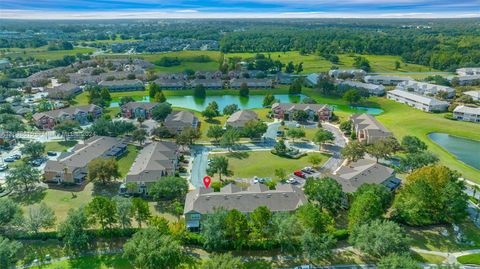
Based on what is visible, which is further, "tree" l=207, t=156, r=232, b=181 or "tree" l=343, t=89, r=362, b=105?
"tree" l=343, t=89, r=362, b=105

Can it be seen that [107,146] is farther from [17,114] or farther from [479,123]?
[479,123]

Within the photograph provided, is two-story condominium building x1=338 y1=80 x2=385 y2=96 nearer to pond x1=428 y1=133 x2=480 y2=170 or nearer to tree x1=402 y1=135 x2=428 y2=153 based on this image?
pond x1=428 y1=133 x2=480 y2=170

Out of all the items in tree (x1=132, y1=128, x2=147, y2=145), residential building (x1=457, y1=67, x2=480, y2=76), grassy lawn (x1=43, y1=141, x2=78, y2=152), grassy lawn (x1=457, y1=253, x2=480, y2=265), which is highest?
residential building (x1=457, y1=67, x2=480, y2=76)

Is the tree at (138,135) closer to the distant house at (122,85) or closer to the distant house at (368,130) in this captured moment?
the distant house at (368,130)

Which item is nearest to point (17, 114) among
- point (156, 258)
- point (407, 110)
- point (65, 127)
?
point (65, 127)

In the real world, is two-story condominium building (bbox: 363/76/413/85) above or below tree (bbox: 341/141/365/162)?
above

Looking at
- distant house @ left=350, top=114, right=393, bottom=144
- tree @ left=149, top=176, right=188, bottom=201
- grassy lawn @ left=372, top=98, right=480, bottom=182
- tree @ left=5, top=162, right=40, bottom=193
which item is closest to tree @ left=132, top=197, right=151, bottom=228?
tree @ left=149, top=176, right=188, bottom=201

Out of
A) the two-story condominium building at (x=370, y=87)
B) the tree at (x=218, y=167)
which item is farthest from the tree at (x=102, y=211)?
the two-story condominium building at (x=370, y=87)
